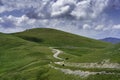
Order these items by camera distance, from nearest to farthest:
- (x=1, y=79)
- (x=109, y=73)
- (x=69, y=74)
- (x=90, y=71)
A: (x=109, y=73)
(x=90, y=71)
(x=69, y=74)
(x=1, y=79)

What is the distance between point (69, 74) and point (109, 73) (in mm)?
17793

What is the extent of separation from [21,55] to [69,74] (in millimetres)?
122513

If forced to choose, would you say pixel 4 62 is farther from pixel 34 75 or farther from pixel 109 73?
pixel 109 73

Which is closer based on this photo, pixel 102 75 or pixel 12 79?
pixel 102 75

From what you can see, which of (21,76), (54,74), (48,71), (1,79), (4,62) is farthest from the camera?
(4,62)

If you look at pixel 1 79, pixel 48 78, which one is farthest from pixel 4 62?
pixel 48 78

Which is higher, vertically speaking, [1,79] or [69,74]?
[69,74]

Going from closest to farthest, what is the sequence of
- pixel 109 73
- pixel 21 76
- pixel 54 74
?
pixel 109 73 < pixel 54 74 < pixel 21 76

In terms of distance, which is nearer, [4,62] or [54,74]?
[54,74]

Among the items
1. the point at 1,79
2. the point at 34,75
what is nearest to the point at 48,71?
the point at 34,75

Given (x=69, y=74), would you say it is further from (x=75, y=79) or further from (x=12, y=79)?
(x=12, y=79)

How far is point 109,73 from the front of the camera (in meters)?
65.4

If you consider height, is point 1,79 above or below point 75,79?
below

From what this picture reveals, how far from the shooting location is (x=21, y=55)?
199500 millimetres
